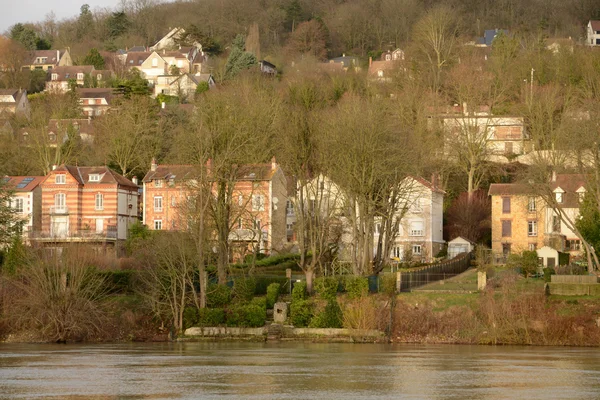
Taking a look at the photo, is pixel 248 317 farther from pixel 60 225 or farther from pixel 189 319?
pixel 60 225

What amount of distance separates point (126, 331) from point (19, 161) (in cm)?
4149

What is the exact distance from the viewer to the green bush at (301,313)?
169ft

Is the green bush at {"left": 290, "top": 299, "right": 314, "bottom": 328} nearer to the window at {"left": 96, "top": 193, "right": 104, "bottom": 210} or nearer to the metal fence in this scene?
the metal fence

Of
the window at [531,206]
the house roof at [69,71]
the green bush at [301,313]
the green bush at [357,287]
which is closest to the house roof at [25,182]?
the window at [531,206]

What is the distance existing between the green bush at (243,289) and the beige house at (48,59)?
105 m

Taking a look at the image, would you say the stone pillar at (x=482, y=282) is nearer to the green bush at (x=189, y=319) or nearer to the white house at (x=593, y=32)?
the green bush at (x=189, y=319)

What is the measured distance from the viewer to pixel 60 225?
261 ft

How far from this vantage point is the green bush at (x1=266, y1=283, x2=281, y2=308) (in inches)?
2098

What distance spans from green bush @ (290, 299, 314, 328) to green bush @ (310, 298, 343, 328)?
1.00ft

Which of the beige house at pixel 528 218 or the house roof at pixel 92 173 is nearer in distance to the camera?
the beige house at pixel 528 218

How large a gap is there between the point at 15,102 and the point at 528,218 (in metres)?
66.8

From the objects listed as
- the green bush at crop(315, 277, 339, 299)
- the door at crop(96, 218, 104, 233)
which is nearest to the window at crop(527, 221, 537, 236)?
the green bush at crop(315, 277, 339, 299)

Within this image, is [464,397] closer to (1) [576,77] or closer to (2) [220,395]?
(2) [220,395]

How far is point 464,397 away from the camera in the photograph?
28984 millimetres
